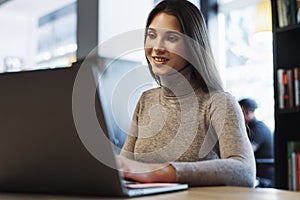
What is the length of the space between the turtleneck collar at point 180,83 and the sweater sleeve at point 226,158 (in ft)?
0.42

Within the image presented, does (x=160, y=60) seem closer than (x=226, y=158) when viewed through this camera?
No

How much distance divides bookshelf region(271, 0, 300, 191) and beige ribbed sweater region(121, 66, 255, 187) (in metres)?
1.10

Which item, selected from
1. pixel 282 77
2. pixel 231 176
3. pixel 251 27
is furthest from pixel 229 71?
pixel 231 176

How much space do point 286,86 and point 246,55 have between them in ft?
3.58

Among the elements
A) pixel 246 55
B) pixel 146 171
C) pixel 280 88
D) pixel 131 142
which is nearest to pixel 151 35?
pixel 131 142

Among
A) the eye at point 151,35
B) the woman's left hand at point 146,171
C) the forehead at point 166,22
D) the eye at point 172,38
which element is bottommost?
the woman's left hand at point 146,171

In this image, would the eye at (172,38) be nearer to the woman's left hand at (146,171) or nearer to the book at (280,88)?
the woman's left hand at (146,171)

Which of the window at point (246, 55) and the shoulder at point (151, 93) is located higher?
the window at point (246, 55)

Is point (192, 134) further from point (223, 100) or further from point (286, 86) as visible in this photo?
point (286, 86)

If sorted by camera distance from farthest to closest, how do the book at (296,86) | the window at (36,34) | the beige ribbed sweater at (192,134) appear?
the window at (36,34) → the book at (296,86) → the beige ribbed sweater at (192,134)

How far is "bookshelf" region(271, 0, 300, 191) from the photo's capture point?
238cm

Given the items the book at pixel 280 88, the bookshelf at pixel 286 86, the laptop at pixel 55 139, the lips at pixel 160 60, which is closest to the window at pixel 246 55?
the bookshelf at pixel 286 86

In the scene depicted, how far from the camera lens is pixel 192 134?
133cm

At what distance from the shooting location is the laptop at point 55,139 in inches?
27.2
